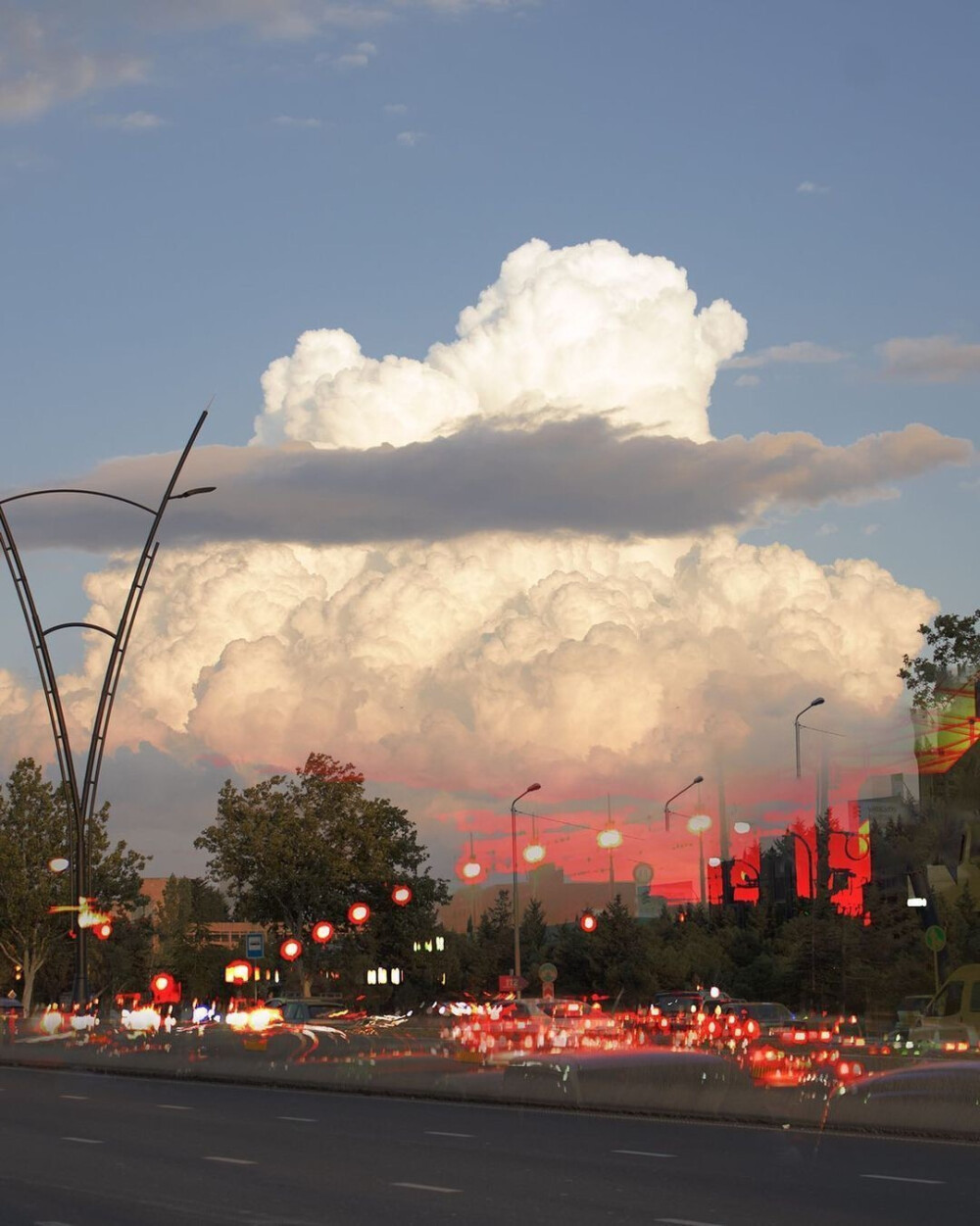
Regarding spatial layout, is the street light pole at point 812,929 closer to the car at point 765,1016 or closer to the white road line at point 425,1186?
the car at point 765,1016

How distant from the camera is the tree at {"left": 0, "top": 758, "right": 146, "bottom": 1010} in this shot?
76.2 meters

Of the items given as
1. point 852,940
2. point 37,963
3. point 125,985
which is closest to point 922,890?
point 852,940

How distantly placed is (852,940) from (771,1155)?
118 feet

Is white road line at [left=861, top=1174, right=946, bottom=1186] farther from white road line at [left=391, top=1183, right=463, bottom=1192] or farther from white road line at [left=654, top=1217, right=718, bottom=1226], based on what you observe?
white road line at [left=391, top=1183, right=463, bottom=1192]

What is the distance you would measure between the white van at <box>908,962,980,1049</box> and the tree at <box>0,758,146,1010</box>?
4692 cm

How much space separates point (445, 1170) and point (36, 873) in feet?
210

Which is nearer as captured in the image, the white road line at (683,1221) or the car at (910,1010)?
the white road line at (683,1221)

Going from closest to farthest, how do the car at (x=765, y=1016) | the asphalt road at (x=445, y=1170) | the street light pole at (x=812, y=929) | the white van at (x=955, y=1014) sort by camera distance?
the asphalt road at (x=445, y=1170)
the white van at (x=955, y=1014)
the car at (x=765, y=1016)
the street light pole at (x=812, y=929)

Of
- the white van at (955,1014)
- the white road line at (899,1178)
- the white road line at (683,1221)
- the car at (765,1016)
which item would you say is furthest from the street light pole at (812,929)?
the white road line at (683,1221)

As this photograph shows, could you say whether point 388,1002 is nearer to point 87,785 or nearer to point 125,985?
point 87,785

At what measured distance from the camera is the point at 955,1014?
3422 centimetres

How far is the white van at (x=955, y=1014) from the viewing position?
3106 cm

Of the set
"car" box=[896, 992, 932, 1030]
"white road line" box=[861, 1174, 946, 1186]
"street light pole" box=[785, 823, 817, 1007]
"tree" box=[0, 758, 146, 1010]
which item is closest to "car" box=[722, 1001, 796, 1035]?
"car" box=[896, 992, 932, 1030]

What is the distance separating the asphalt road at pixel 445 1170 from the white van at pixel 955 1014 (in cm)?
924
